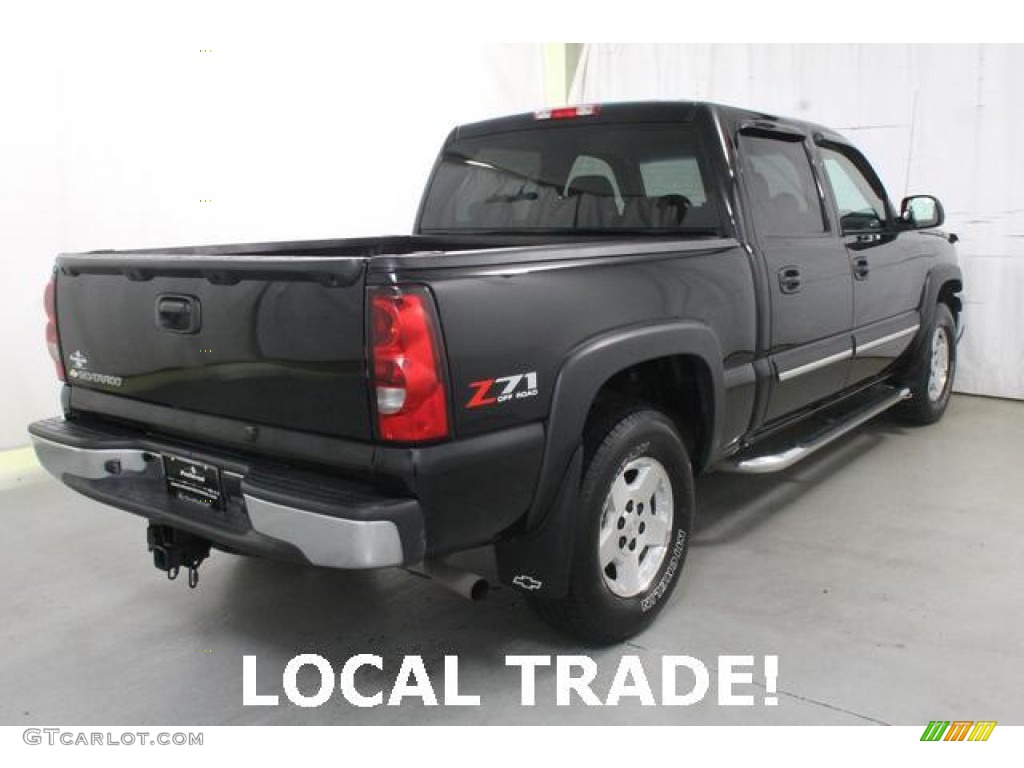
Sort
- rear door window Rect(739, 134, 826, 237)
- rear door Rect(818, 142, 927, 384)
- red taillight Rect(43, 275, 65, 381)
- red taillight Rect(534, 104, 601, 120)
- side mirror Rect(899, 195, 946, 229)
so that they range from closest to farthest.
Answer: red taillight Rect(43, 275, 65, 381) → rear door window Rect(739, 134, 826, 237) → red taillight Rect(534, 104, 601, 120) → rear door Rect(818, 142, 927, 384) → side mirror Rect(899, 195, 946, 229)

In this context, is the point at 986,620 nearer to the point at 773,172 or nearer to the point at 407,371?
the point at 773,172

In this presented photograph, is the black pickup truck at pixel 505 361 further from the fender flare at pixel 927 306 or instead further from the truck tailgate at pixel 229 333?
the fender flare at pixel 927 306

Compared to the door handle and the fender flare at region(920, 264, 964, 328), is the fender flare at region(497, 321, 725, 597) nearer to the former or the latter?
the door handle

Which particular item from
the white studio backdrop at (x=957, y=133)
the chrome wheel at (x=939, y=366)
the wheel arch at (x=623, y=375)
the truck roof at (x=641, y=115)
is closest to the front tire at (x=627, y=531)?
the wheel arch at (x=623, y=375)

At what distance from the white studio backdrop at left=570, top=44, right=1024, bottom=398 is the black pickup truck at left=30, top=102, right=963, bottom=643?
2987 millimetres

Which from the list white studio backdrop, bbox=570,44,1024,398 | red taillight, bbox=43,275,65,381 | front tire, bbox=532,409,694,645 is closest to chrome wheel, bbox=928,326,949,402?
white studio backdrop, bbox=570,44,1024,398

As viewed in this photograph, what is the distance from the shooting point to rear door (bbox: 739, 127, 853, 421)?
11.1ft

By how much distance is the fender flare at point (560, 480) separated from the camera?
2.35 m

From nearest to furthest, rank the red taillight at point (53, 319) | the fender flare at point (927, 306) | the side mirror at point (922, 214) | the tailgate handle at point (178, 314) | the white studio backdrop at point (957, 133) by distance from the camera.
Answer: the tailgate handle at point (178, 314) → the red taillight at point (53, 319) → the side mirror at point (922, 214) → the fender flare at point (927, 306) → the white studio backdrop at point (957, 133)

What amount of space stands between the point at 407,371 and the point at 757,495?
107 inches

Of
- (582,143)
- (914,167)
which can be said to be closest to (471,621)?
(582,143)

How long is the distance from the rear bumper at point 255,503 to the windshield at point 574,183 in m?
1.74

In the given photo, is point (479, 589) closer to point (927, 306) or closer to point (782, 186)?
point (782, 186)

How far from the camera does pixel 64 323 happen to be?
111 inches
